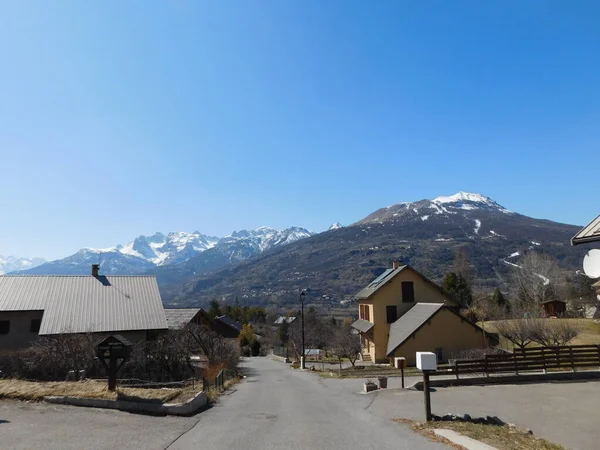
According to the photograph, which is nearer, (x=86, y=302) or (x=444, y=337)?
(x=86, y=302)

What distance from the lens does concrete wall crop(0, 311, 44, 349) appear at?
2789cm

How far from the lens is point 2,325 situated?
92.1 ft

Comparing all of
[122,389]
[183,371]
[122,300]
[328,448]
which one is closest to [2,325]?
[122,300]

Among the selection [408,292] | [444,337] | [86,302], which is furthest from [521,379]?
[86,302]

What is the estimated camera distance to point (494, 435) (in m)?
10.4

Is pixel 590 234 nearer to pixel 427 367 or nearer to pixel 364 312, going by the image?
pixel 427 367

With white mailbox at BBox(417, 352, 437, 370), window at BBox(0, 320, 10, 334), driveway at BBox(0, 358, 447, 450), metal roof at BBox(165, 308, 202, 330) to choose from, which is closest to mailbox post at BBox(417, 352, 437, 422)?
white mailbox at BBox(417, 352, 437, 370)

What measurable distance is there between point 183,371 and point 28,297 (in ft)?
47.8

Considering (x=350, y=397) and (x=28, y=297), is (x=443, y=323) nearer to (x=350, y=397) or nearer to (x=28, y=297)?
(x=350, y=397)

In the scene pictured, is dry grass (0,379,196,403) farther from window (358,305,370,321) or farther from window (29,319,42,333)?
window (358,305,370,321)

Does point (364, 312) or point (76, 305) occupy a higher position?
point (76, 305)

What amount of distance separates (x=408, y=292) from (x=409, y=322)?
5911 mm

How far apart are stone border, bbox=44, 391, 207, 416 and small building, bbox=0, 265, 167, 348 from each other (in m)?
13.4

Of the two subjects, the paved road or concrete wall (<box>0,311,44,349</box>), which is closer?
the paved road
